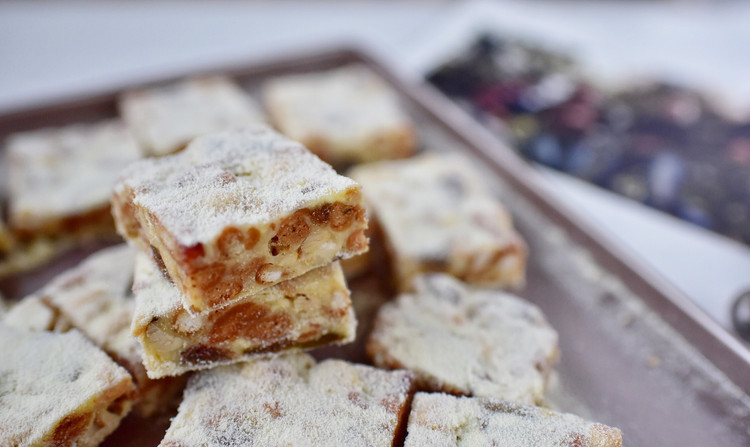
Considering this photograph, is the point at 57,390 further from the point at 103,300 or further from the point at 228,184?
the point at 228,184

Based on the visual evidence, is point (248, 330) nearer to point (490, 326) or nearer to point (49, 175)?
point (490, 326)

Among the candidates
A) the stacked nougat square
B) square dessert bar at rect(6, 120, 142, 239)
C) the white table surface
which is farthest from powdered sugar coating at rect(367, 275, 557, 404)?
square dessert bar at rect(6, 120, 142, 239)

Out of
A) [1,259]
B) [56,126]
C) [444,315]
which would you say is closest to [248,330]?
[444,315]

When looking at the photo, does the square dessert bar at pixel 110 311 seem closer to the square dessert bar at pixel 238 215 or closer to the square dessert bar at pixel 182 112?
the square dessert bar at pixel 238 215

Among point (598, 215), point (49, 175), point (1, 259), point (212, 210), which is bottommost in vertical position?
point (598, 215)

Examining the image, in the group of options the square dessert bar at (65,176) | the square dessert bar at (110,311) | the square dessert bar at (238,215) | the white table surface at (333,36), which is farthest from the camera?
the white table surface at (333,36)

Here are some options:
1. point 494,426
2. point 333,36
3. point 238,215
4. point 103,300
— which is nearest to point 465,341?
point 494,426

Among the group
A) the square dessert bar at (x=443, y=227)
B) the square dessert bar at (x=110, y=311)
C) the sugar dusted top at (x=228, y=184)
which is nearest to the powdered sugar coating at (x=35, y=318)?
the square dessert bar at (x=110, y=311)
